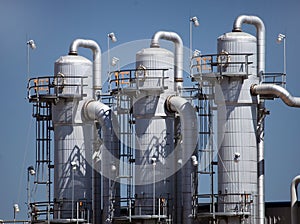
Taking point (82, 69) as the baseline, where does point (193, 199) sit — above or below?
below

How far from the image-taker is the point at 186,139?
2685 inches

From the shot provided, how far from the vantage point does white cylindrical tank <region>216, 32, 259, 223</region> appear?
208 feet

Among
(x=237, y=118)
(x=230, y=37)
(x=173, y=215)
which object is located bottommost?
(x=173, y=215)

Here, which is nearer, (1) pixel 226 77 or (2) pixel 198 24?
(1) pixel 226 77

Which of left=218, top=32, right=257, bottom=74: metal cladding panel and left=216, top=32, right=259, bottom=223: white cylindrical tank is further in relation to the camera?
left=218, top=32, right=257, bottom=74: metal cladding panel

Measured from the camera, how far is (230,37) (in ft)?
212

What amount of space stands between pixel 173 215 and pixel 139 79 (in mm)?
7786

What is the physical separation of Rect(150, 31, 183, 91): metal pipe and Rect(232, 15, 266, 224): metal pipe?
18.9ft

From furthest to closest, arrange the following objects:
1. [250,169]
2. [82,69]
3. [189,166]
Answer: [82,69], [189,166], [250,169]

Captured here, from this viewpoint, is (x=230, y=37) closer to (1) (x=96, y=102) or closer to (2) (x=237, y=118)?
(2) (x=237, y=118)

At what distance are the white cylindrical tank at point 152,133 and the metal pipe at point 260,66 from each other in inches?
221

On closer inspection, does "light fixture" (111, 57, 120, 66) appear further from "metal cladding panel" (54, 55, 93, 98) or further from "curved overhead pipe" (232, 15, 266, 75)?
"curved overhead pipe" (232, 15, 266, 75)

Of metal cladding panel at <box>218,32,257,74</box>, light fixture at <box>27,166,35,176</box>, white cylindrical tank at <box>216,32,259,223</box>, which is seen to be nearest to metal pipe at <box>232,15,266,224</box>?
white cylindrical tank at <box>216,32,259,223</box>

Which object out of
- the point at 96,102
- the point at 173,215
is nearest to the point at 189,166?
the point at 173,215
